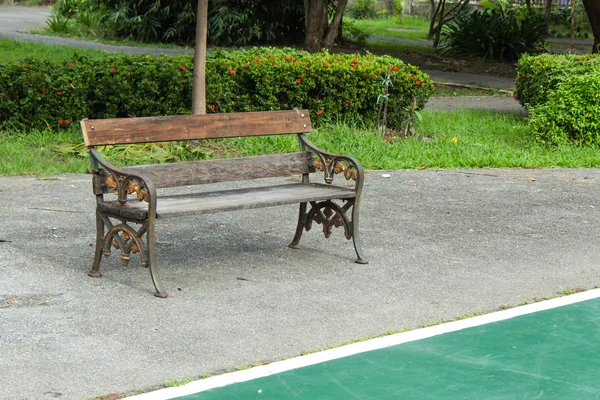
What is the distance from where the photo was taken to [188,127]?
256 inches

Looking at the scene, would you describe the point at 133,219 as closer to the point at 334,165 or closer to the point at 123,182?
the point at 123,182

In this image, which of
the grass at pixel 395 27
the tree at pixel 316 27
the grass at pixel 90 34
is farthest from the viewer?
the grass at pixel 395 27

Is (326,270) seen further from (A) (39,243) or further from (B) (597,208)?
(B) (597,208)

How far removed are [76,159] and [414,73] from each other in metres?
4.66

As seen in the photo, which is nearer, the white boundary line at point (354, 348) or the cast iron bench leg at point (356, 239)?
the white boundary line at point (354, 348)

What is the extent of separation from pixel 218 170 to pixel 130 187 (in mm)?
896

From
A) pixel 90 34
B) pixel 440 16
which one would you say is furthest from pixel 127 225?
pixel 440 16

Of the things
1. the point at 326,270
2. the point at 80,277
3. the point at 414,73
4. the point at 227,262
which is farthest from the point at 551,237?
the point at 414,73

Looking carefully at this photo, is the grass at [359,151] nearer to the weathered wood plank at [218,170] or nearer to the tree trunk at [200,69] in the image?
the tree trunk at [200,69]

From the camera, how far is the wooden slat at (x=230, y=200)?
5926mm

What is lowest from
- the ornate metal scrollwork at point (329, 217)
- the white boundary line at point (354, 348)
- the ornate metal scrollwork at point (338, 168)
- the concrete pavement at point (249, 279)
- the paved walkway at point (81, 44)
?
the paved walkway at point (81, 44)

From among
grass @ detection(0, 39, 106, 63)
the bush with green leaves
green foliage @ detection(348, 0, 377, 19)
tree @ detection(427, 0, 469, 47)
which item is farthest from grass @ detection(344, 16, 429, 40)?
the bush with green leaves

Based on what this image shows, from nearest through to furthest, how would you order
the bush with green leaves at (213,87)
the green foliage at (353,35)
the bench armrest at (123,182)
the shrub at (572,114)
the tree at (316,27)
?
the bench armrest at (123,182)
the bush with green leaves at (213,87)
the shrub at (572,114)
the tree at (316,27)
the green foliage at (353,35)

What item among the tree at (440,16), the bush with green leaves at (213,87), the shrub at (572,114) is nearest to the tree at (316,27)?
the bush with green leaves at (213,87)
